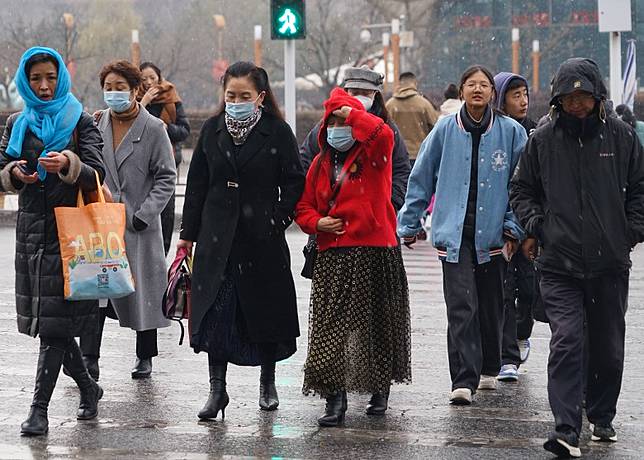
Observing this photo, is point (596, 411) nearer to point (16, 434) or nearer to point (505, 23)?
point (16, 434)

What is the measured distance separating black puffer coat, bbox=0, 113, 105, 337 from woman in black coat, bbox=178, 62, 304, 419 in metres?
0.62

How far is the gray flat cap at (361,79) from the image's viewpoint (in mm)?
8000

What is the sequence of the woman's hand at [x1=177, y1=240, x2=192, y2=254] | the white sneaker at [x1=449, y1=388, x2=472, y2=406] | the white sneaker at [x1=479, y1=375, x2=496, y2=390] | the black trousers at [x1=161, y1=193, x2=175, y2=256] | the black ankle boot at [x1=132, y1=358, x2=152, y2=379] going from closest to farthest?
the woman's hand at [x1=177, y1=240, x2=192, y2=254]
the white sneaker at [x1=449, y1=388, x2=472, y2=406]
the white sneaker at [x1=479, y1=375, x2=496, y2=390]
the black ankle boot at [x1=132, y1=358, x2=152, y2=379]
the black trousers at [x1=161, y1=193, x2=175, y2=256]

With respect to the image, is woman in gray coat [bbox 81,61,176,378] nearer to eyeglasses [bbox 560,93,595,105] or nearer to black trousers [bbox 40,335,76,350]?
black trousers [bbox 40,335,76,350]

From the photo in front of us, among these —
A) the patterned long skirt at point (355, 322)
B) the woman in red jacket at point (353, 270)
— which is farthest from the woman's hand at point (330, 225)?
the patterned long skirt at point (355, 322)

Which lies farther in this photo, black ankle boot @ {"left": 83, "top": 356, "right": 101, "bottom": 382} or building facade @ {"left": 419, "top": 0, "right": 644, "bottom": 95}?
building facade @ {"left": 419, "top": 0, "right": 644, "bottom": 95}

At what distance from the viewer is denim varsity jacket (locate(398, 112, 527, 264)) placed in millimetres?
7988

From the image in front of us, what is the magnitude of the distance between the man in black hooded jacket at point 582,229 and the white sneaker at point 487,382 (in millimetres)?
1481

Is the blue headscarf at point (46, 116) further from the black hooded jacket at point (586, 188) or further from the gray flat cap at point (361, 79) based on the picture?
the black hooded jacket at point (586, 188)

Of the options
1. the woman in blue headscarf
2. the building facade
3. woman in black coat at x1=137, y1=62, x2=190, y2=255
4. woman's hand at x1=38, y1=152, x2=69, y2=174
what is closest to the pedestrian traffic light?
woman in black coat at x1=137, y1=62, x2=190, y2=255

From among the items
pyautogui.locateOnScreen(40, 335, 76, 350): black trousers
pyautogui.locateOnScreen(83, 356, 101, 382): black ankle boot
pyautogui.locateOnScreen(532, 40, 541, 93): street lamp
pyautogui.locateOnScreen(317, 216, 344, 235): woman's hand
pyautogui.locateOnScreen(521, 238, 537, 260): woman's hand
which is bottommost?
pyautogui.locateOnScreen(83, 356, 101, 382): black ankle boot

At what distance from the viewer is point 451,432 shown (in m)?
7.14

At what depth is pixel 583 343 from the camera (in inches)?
271

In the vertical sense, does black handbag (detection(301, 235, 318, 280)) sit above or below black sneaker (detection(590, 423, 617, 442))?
above
